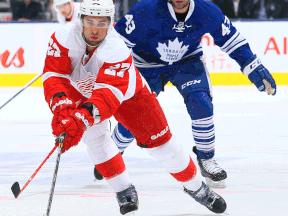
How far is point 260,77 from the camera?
3100mm

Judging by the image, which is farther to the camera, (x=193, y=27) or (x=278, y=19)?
(x=278, y=19)

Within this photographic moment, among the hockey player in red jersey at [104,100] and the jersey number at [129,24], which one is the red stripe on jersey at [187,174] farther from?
the jersey number at [129,24]

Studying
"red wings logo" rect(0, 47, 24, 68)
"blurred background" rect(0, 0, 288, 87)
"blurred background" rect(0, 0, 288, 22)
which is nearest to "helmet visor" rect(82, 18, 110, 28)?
"blurred background" rect(0, 0, 288, 87)

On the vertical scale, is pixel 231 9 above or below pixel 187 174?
below

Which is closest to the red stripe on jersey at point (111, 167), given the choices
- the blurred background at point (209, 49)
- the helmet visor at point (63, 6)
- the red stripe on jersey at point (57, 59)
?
the red stripe on jersey at point (57, 59)

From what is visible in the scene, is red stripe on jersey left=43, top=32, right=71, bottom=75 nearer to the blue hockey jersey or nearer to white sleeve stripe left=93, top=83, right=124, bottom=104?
white sleeve stripe left=93, top=83, right=124, bottom=104

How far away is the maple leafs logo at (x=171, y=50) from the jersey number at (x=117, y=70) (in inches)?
36.1

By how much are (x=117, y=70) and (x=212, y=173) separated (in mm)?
1016

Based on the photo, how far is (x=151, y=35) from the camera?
10.3 feet

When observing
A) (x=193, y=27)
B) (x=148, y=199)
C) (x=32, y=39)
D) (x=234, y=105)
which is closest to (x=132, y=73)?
(x=148, y=199)

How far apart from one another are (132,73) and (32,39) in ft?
15.3

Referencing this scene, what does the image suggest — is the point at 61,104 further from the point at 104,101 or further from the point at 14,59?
the point at 14,59

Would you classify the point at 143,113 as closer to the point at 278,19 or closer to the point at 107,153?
the point at 107,153

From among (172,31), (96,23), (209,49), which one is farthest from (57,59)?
(209,49)
